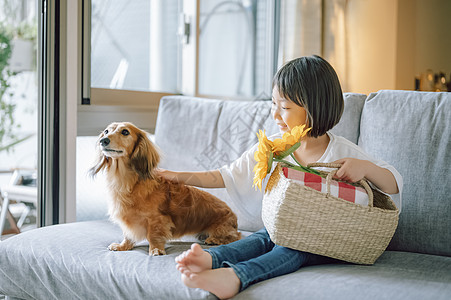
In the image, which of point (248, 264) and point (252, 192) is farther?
point (252, 192)

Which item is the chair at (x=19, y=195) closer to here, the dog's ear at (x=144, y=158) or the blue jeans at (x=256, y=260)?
the dog's ear at (x=144, y=158)

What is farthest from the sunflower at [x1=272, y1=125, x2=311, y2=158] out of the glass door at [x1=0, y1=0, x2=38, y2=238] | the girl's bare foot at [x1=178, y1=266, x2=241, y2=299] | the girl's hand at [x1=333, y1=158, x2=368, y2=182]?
the glass door at [x1=0, y1=0, x2=38, y2=238]

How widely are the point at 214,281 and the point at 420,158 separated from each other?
0.81 metres

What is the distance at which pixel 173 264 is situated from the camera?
4.33 feet

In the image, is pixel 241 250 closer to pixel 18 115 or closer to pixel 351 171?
pixel 351 171

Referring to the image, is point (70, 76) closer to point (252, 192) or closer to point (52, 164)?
point (52, 164)

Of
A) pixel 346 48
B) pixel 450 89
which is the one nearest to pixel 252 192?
pixel 346 48

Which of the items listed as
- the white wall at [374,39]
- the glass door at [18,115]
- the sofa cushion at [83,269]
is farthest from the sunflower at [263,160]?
Answer: the white wall at [374,39]

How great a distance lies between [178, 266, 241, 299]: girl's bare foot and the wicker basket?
0.19m

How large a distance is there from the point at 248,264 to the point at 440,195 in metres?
0.68

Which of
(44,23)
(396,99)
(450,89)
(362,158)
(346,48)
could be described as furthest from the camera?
(450,89)

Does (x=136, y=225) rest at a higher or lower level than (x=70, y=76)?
lower

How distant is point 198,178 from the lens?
165cm

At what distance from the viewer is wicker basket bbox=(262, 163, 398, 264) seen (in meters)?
1.23
